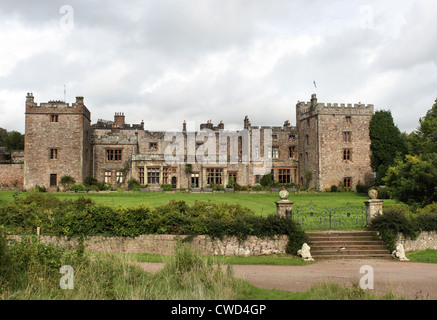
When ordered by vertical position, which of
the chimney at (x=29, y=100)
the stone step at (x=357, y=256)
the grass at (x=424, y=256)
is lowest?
the grass at (x=424, y=256)

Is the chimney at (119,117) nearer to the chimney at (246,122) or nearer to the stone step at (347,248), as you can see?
the chimney at (246,122)

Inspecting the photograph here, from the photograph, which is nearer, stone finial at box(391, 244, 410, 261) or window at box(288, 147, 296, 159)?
stone finial at box(391, 244, 410, 261)

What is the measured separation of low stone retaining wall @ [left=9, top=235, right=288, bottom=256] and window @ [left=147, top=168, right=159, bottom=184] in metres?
24.6

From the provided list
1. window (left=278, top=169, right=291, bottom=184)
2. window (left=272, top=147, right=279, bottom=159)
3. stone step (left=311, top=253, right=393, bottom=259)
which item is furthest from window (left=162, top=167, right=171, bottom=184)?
stone step (left=311, top=253, right=393, bottom=259)

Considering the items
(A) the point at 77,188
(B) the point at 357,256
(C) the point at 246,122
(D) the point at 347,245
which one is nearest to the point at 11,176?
(A) the point at 77,188

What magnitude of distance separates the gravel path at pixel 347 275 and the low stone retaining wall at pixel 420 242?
1.95m

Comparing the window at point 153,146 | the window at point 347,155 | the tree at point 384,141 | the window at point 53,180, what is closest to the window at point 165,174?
the window at point 153,146

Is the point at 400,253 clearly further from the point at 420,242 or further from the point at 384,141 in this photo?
the point at 384,141

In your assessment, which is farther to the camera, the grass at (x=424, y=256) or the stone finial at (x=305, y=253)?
the grass at (x=424, y=256)

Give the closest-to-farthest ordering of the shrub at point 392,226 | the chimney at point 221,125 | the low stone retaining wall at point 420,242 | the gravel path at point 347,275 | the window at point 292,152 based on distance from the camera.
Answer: the gravel path at point 347,275 → the shrub at point 392,226 → the low stone retaining wall at point 420,242 → the window at point 292,152 → the chimney at point 221,125

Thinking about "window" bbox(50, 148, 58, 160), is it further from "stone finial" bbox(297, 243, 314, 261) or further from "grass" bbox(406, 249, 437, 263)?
Result: "grass" bbox(406, 249, 437, 263)

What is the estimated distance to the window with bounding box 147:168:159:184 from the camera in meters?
38.1

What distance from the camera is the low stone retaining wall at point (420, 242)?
47.9ft

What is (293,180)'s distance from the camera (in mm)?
43000
